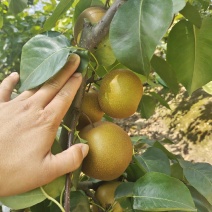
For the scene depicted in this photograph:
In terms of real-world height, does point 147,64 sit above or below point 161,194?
above

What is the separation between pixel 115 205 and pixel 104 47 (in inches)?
10.2

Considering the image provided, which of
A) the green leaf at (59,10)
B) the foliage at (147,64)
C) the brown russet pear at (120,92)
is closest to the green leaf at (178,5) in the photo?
the foliage at (147,64)

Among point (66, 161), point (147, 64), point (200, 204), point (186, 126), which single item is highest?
point (147, 64)

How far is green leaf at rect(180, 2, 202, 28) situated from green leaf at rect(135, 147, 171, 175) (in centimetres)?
23

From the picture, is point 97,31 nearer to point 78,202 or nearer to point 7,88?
point 7,88

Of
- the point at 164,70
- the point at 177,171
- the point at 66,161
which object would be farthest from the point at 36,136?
the point at 177,171

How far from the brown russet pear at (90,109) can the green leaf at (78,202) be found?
11cm

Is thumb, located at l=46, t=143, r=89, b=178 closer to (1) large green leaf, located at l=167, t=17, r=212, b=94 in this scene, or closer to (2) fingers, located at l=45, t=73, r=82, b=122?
(2) fingers, located at l=45, t=73, r=82, b=122

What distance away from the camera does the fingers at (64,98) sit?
50 centimetres

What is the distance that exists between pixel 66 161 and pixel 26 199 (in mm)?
79

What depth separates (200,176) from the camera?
667 mm

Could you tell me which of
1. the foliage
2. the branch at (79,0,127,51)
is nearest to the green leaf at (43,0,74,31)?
the foliage

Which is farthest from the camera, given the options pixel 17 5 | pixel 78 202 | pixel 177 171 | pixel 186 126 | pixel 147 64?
pixel 186 126

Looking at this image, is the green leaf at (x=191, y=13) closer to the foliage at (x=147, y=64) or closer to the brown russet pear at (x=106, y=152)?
the foliage at (x=147, y=64)
